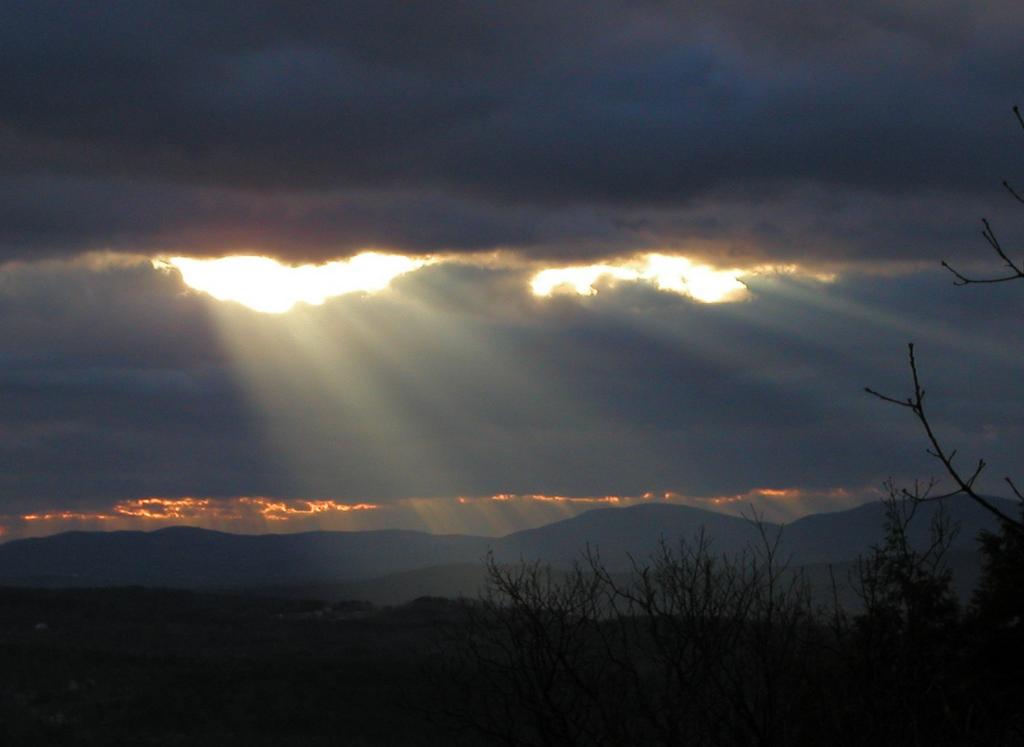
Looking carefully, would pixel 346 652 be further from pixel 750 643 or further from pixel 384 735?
pixel 750 643

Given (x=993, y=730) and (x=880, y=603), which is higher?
(x=880, y=603)

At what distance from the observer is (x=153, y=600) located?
14475 centimetres

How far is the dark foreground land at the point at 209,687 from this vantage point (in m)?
68.6

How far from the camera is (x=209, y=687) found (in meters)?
79.7

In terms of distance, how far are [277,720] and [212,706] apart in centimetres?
551

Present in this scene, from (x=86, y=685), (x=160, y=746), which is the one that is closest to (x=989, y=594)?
(x=160, y=746)

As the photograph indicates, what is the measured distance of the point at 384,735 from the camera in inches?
2717

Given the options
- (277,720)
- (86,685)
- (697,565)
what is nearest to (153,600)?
(86,685)

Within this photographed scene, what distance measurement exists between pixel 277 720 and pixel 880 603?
200 feet

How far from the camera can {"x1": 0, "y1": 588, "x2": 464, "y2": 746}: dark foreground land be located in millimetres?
68625

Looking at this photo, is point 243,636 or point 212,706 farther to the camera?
point 243,636

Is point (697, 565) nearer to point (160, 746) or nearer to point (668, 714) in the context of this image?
point (668, 714)

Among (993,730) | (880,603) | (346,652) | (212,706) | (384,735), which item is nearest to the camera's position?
(993,730)

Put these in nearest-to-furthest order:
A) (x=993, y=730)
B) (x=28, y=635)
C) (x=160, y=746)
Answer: (x=993, y=730) < (x=160, y=746) < (x=28, y=635)
